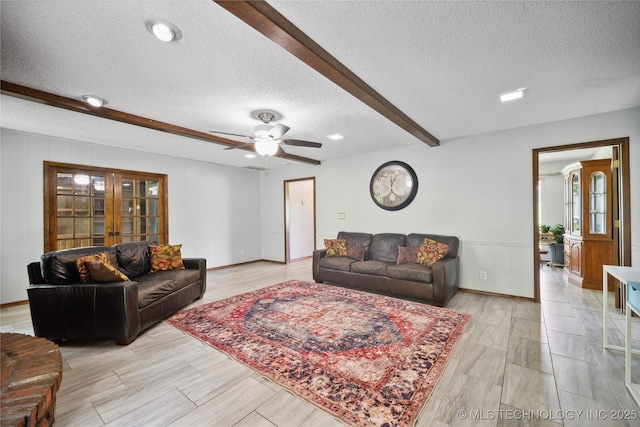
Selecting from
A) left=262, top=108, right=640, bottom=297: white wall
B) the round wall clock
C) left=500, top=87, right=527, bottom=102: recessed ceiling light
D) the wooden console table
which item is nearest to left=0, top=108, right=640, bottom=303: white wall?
left=262, top=108, right=640, bottom=297: white wall

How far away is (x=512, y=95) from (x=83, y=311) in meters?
4.71

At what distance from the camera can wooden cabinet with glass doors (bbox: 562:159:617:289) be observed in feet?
13.7

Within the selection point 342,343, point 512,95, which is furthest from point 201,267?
point 512,95

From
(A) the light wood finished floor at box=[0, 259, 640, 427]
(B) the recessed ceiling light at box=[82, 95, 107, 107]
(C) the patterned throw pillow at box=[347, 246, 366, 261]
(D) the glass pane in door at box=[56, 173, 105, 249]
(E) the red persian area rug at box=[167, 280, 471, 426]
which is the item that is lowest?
(A) the light wood finished floor at box=[0, 259, 640, 427]

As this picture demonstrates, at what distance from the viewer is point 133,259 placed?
3498mm

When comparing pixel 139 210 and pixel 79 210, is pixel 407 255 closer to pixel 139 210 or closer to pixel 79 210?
pixel 139 210

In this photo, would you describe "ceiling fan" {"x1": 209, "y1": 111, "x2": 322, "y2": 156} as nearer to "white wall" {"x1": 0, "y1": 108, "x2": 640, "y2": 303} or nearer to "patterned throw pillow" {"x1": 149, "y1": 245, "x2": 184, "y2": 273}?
"patterned throw pillow" {"x1": 149, "y1": 245, "x2": 184, "y2": 273}

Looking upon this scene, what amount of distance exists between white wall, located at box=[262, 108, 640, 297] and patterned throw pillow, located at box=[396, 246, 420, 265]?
23.4 inches

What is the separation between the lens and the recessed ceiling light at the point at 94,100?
2.65 metres

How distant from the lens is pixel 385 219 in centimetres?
505

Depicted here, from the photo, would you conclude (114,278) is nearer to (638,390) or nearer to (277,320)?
(277,320)

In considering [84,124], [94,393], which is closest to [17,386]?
[94,393]

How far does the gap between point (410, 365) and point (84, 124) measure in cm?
463

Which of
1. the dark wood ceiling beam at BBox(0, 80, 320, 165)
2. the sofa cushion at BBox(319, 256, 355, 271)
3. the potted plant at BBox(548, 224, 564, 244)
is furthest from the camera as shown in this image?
the potted plant at BBox(548, 224, 564, 244)
